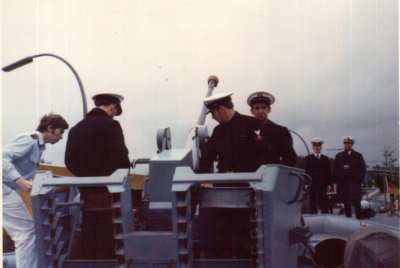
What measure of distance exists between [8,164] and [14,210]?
0.39m

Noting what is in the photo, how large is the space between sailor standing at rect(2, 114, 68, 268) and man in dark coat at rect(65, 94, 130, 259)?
1.15ft

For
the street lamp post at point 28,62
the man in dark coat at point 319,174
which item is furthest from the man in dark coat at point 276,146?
the street lamp post at point 28,62

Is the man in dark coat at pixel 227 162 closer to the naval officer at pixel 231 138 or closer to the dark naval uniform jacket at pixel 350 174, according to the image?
the naval officer at pixel 231 138

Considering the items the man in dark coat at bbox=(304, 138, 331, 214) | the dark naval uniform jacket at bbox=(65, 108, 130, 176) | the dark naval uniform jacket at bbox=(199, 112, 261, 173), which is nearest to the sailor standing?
the dark naval uniform jacket at bbox=(65, 108, 130, 176)

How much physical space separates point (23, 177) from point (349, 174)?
6280 mm

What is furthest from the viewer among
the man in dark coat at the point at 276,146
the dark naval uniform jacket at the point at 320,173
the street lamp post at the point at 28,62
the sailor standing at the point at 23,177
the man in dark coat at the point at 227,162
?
the street lamp post at the point at 28,62

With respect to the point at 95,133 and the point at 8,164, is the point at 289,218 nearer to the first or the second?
the point at 95,133

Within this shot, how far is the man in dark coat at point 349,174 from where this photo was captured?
26.2 ft

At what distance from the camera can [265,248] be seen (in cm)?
267

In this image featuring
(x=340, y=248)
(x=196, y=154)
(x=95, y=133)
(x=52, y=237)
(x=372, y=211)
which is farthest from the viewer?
(x=372, y=211)

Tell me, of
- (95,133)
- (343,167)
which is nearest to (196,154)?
(95,133)

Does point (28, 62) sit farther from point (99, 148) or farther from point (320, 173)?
point (320, 173)

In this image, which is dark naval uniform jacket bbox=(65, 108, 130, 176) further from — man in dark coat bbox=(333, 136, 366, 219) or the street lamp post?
man in dark coat bbox=(333, 136, 366, 219)

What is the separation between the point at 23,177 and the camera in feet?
12.1
